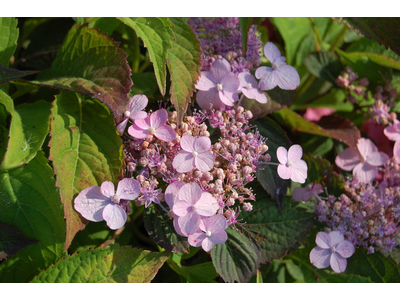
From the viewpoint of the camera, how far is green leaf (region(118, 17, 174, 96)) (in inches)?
30.3

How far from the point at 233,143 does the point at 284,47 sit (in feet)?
2.78

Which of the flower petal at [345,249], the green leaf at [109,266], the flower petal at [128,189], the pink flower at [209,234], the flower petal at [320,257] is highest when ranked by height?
the flower petal at [128,189]

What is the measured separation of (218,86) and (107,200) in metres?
0.38

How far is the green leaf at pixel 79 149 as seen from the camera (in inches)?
28.7

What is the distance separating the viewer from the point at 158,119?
2.64 feet

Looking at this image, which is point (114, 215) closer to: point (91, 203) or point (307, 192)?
point (91, 203)

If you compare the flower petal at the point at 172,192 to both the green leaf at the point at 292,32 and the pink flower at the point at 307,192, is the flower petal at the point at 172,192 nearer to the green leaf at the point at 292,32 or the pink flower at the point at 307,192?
the pink flower at the point at 307,192

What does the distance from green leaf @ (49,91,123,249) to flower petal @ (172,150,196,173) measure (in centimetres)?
12

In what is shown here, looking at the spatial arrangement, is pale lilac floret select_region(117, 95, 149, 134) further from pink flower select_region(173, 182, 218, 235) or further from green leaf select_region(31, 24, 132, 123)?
pink flower select_region(173, 182, 218, 235)

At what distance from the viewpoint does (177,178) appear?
2.53 feet

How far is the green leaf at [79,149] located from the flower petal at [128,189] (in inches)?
1.1


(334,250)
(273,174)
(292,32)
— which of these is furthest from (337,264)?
(292,32)

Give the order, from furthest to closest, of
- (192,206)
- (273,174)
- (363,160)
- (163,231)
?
1. (363,160)
2. (273,174)
3. (163,231)
4. (192,206)

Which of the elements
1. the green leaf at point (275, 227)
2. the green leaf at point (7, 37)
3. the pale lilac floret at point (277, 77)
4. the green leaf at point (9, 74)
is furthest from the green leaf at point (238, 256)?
the green leaf at point (7, 37)
